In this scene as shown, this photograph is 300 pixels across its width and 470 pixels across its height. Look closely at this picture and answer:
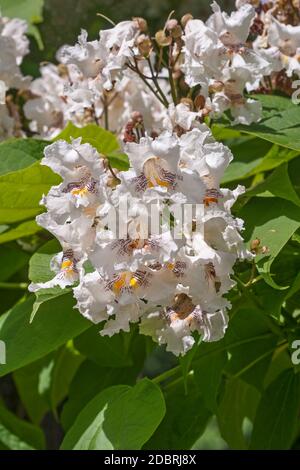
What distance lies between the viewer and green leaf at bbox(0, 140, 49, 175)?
1.20 m

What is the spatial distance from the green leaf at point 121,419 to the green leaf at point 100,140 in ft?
0.85

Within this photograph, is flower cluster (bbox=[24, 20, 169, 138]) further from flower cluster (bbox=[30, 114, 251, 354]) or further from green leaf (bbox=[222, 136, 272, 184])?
flower cluster (bbox=[30, 114, 251, 354])

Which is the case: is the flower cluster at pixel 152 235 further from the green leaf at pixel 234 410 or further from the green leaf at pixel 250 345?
the green leaf at pixel 234 410

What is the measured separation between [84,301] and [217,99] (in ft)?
1.06

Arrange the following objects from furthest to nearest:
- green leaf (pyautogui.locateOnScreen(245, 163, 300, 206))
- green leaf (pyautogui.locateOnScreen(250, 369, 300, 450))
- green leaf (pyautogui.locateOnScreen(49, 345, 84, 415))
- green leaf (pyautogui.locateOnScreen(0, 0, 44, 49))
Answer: green leaf (pyautogui.locateOnScreen(0, 0, 44, 49)) < green leaf (pyautogui.locateOnScreen(49, 345, 84, 415)) < green leaf (pyautogui.locateOnScreen(250, 369, 300, 450)) < green leaf (pyautogui.locateOnScreen(245, 163, 300, 206))

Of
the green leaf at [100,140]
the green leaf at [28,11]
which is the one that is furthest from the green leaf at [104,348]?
the green leaf at [28,11]

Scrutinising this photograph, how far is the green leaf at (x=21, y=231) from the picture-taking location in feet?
4.08

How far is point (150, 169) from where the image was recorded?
923 mm

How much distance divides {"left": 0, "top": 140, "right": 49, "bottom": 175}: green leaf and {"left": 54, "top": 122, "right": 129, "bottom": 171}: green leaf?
0.04 metres

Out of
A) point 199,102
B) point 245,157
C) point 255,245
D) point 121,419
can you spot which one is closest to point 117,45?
point 199,102

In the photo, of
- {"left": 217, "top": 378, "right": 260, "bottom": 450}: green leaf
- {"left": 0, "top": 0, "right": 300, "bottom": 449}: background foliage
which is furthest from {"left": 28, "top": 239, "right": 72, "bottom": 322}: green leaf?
{"left": 217, "top": 378, "right": 260, "bottom": 450}: green leaf

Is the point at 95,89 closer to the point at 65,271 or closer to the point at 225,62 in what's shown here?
the point at 225,62

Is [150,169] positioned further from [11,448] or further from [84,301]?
[11,448]

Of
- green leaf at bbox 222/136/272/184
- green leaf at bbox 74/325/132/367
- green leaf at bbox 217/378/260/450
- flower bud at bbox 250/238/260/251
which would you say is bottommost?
green leaf at bbox 217/378/260/450
